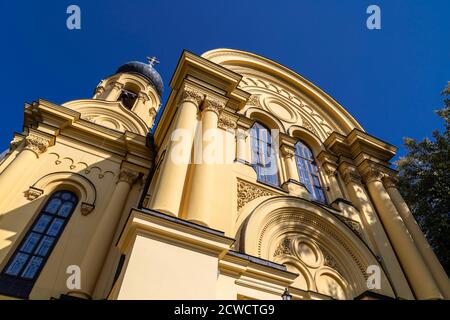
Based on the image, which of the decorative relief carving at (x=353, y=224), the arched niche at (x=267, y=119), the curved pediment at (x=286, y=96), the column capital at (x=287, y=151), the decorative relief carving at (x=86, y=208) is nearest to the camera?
the decorative relief carving at (x=353, y=224)

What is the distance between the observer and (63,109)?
38.2 ft

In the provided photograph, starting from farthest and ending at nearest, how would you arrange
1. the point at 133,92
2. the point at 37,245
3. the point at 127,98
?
the point at 133,92 < the point at 127,98 < the point at 37,245

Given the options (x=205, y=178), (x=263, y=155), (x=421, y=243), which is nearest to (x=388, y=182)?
(x=421, y=243)

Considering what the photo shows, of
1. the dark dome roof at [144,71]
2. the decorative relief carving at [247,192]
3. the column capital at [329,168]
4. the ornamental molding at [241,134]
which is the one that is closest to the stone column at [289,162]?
the column capital at [329,168]

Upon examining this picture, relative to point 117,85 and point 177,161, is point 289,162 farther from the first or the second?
point 117,85

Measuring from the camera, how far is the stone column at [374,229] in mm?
8406

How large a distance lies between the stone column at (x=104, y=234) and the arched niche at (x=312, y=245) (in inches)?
168

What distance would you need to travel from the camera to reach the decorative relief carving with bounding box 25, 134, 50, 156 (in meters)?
10.4

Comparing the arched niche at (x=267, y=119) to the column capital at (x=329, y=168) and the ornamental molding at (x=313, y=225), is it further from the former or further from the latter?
the ornamental molding at (x=313, y=225)

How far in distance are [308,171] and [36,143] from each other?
975 cm

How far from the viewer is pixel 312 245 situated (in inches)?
342

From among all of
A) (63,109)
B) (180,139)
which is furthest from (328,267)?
(63,109)

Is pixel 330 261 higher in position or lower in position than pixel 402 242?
lower

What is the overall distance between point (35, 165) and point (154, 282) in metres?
8.01
